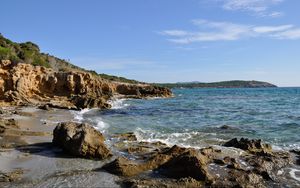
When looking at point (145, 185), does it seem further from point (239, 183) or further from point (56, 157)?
point (56, 157)

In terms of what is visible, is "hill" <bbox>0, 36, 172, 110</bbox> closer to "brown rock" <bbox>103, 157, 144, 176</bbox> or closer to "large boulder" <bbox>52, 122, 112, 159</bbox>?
"large boulder" <bbox>52, 122, 112, 159</bbox>

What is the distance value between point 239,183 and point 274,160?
301 cm

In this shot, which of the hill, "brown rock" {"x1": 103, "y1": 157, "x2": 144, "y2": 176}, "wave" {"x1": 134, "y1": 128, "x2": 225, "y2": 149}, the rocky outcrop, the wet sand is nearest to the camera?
the wet sand

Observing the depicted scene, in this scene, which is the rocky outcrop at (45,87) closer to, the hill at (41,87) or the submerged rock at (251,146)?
the hill at (41,87)

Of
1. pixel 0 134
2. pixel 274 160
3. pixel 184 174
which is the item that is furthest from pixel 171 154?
pixel 0 134

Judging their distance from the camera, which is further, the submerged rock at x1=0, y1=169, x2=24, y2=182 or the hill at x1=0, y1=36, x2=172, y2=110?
the hill at x1=0, y1=36, x2=172, y2=110

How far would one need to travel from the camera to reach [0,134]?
1617cm

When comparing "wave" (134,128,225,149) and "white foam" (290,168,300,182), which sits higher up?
"white foam" (290,168,300,182)

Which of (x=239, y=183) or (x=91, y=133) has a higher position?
(x=91, y=133)

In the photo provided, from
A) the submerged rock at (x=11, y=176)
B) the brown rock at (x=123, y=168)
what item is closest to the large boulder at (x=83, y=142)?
the brown rock at (x=123, y=168)

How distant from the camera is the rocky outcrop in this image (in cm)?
3197

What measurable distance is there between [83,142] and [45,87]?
28670mm

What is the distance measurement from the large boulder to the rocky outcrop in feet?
62.3

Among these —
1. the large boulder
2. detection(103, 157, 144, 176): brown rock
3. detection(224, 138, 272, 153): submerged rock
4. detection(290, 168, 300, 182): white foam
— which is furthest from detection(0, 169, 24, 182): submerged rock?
detection(224, 138, 272, 153): submerged rock
